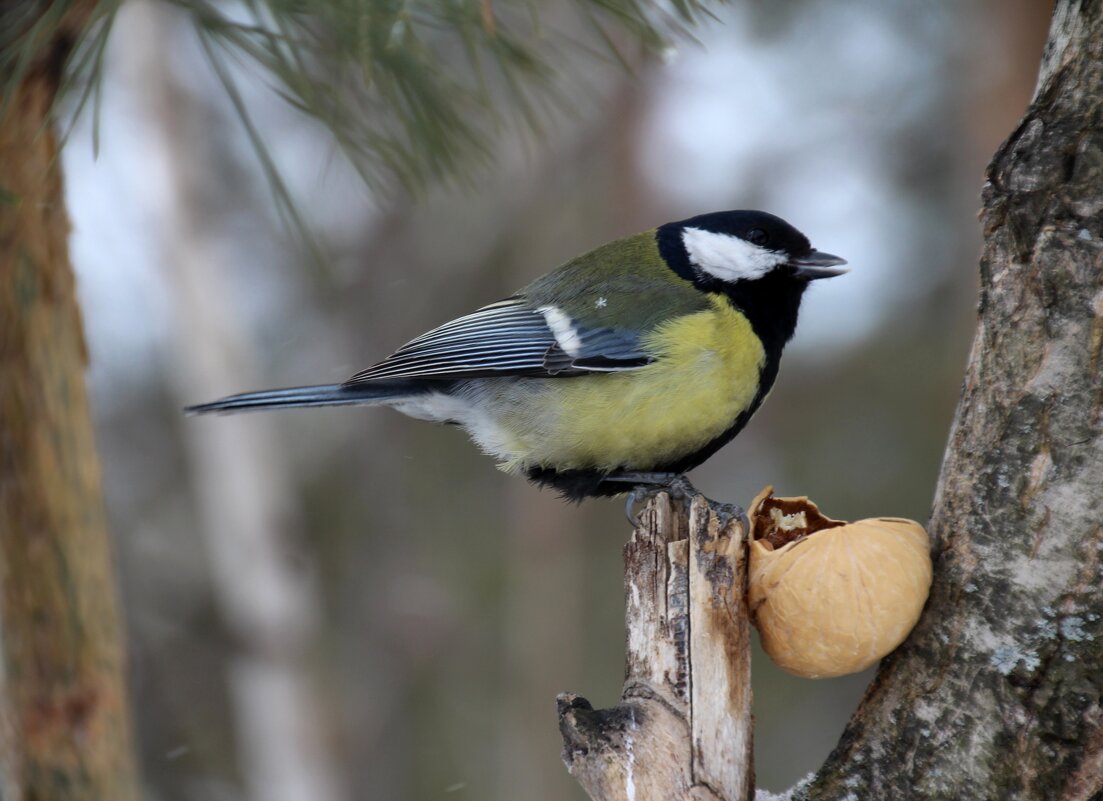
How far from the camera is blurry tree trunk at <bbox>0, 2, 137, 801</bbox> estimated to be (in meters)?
1.69

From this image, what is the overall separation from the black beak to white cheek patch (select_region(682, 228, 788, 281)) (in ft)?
0.10

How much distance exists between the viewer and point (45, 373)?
1.75 meters

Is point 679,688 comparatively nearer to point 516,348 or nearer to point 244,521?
point 516,348

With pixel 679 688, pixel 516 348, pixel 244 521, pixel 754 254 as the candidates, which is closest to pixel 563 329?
pixel 516 348

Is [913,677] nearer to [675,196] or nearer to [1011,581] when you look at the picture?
[1011,581]

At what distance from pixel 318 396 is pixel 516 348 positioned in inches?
17.2

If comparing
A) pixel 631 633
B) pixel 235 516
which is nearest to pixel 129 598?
pixel 235 516

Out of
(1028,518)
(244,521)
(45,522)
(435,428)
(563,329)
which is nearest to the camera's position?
(1028,518)

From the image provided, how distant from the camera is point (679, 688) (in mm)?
1376

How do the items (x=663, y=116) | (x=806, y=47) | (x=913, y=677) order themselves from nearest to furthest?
(x=913, y=677) → (x=663, y=116) → (x=806, y=47)

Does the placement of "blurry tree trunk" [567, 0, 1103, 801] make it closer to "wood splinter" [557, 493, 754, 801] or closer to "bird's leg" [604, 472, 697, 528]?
"wood splinter" [557, 493, 754, 801]

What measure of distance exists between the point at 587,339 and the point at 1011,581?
3.35 feet

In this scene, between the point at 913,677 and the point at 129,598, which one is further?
the point at 129,598

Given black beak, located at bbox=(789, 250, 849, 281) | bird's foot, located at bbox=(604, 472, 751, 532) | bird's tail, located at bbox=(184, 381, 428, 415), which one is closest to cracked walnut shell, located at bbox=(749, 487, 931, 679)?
bird's foot, located at bbox=(604, 472, 751, 532)
